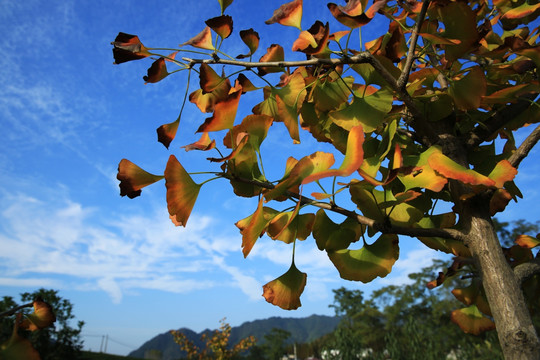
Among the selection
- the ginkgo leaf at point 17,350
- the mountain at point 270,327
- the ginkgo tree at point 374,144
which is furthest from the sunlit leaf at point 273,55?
the mountain at point 270,327

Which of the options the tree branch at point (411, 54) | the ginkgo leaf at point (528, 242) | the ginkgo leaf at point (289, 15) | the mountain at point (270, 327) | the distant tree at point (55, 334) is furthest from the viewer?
the mountain at point (270, 327)

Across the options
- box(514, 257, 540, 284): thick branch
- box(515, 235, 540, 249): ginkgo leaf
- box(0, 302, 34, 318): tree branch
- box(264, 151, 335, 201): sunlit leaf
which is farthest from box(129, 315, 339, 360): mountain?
box(264, 151, 335, 201): sunlit leaf

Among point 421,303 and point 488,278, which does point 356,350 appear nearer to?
point 488,278

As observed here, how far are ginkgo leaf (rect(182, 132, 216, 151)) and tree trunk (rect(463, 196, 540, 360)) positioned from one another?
2.11 ft

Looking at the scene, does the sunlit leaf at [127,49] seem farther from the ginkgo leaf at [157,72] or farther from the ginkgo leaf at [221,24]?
the ginkgo leaf at [221,24]

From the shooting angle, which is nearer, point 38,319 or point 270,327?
point 38,319

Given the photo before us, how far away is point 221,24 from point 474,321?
1068mm

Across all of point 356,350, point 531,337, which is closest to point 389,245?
point 531,337

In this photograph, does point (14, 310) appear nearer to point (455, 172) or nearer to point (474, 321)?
point (455, 172)

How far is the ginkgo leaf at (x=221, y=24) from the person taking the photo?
72cm

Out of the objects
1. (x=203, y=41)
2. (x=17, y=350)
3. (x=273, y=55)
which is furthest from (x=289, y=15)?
(x=17, y=350)

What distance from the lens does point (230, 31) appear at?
0.74m

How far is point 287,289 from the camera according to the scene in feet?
2.46

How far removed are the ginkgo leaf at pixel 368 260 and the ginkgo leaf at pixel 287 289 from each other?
0.08 metres
